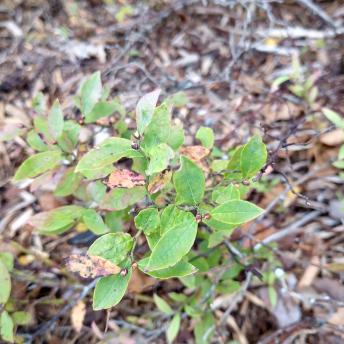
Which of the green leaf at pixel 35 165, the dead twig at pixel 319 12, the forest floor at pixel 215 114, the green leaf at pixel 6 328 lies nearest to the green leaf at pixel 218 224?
the forest floor at pixel 215 114

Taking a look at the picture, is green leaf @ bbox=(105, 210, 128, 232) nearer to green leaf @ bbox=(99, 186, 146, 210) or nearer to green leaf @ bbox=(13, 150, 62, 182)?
Answer: green leaf @ bbox=(99, 186, 146, 210)

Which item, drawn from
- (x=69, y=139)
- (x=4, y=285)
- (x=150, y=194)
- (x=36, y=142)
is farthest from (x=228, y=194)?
(x=4, y=285)

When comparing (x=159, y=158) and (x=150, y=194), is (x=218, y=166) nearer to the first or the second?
(x=150, y=194)

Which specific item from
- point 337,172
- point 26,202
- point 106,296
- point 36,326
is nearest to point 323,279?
point 337,172

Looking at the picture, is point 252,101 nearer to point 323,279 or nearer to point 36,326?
point 323,279

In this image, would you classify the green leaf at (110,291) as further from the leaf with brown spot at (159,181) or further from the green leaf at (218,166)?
the green leaf at (218,166)
